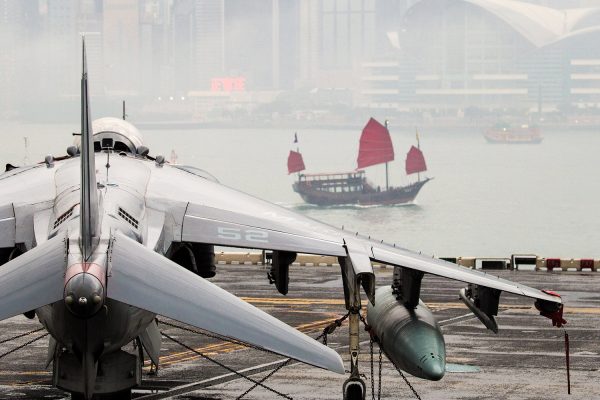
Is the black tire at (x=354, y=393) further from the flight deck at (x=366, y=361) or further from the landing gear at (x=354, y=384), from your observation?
the flight deck at (x=366, y=361)

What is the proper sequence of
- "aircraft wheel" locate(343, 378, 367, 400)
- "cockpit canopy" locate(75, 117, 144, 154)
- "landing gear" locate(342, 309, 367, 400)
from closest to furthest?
"landing gear" locate(342, 309, 367, 400)
"aircraft wheel" locate(343, 378, 367, 400)
"cockpit canopy" locate(75, 117, 144, 154)

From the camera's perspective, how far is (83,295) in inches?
624

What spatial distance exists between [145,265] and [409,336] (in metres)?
6.83

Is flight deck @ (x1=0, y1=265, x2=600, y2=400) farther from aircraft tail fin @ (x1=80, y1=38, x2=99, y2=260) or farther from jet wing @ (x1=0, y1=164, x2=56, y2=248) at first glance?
aircraft tail fin @ (x1=80, y1=38, x2=99, y2=260)

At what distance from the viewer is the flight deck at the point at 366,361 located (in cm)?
2881

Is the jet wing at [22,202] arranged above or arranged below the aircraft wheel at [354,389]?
above

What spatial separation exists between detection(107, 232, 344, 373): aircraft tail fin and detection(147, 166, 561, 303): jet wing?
14.1 ft

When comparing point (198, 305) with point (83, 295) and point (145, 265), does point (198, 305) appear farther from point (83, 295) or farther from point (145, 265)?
point (83, 295)

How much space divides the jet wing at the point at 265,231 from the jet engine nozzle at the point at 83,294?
510 centimetres

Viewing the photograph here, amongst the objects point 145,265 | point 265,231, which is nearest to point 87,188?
point 145,265

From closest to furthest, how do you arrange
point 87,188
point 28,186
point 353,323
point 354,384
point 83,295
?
point 83,295
point 87,188
point 353,323
point 354,384
point 28,186

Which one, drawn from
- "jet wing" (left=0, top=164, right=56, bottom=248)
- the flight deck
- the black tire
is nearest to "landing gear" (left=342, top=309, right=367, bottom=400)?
the black tire

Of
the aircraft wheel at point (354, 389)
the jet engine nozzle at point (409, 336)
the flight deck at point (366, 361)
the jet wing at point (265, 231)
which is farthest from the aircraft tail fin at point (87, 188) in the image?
the jet engine nozzle at point (409, 336)

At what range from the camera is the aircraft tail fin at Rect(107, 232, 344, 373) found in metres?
15.8
